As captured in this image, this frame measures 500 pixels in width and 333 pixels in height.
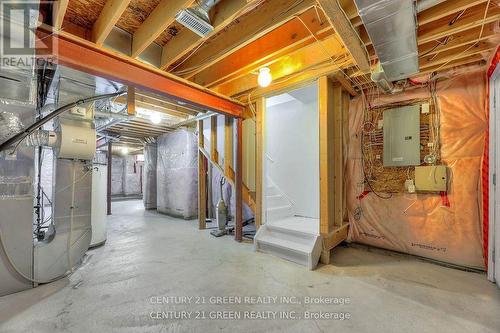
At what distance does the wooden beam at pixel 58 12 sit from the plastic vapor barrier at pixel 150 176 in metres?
5.42

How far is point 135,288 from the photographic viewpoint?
211 centimetres

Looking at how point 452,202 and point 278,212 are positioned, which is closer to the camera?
point 452,202

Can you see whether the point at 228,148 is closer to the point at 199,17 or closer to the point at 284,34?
the point at 284,34

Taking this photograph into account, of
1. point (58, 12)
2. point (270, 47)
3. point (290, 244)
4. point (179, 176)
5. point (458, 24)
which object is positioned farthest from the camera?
point (179, 176)

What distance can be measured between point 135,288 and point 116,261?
2.87 ft

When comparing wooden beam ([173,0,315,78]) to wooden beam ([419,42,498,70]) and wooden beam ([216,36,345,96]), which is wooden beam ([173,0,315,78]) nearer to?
wooden beam ([216,36,345,96])

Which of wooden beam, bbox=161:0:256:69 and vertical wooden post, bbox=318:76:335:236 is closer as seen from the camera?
wooden beam, bbox=161:0:256:69

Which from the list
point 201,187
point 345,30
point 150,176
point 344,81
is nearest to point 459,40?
point 344,81

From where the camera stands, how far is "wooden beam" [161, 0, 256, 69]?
178 centimetres

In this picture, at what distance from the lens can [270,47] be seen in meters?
2.46

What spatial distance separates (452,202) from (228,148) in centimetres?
327

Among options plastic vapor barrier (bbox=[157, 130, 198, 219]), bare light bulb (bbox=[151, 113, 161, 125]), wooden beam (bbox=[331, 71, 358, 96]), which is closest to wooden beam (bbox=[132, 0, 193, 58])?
wooden beam (bbox=[331, 71, 358, 96])

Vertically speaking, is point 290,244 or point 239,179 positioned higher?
point 239,179

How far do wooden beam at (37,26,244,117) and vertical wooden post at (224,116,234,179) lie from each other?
3.00 feet
